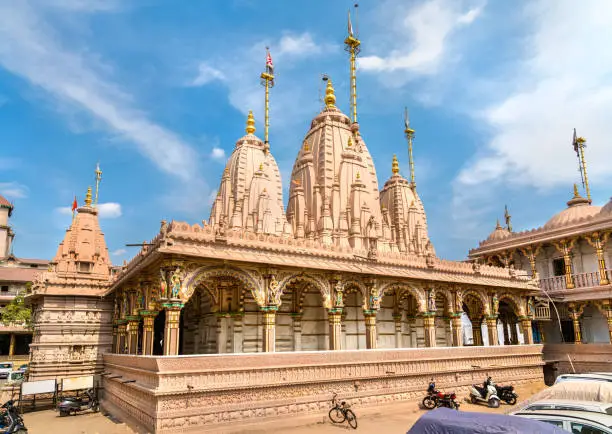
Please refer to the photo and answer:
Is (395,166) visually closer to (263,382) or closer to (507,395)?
(507,395)

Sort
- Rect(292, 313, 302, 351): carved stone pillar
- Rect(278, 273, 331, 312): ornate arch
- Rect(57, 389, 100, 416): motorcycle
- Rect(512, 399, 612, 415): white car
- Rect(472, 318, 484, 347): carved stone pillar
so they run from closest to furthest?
Rect(512, 399, 612, 415): white car, Rect(278, 273, 331, 312): ornate arch, Rect(57, 389, 100, 416): motorcycle, Rect(292, 313, 302, 351): carved stone pillar, Rect(472, 318, 484, 347): carved stone pillar

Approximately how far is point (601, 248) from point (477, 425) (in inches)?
940

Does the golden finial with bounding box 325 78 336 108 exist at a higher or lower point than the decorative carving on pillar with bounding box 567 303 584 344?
higher

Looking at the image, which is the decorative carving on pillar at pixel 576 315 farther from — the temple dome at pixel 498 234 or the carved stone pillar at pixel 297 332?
the carved stone pillar at pixel 297 332

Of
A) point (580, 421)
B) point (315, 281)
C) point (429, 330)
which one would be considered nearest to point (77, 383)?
point (315, 281)

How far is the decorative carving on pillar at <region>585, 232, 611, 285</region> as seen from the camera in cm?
2508

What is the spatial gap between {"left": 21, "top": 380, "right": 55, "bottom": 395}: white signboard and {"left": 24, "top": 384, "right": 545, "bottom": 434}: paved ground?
98cm

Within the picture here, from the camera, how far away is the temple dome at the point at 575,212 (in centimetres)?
2812

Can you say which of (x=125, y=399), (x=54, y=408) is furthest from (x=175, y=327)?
(x=54, y=408)

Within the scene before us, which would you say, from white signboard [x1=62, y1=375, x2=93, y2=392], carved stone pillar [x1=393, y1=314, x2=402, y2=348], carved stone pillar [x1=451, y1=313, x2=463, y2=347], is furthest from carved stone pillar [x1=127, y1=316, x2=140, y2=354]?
carved stone pillar [x1=451, y1=313, x2=463, y2=347]

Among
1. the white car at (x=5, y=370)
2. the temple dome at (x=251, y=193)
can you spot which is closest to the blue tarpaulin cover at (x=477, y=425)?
the temple dome at (x=251, y=193)

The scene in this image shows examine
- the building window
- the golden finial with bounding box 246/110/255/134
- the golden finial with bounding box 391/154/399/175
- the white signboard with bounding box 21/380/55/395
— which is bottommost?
the white signboard with bounding box 21/380/55/395

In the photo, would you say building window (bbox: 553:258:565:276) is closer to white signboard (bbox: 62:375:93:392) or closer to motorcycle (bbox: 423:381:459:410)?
Result: motorcycle (bbox: 423:381:459:410)

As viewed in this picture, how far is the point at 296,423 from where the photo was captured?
14617 millimetres
